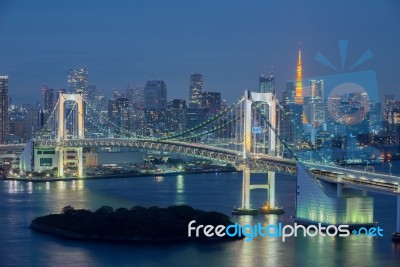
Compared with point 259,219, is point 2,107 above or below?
Result: above

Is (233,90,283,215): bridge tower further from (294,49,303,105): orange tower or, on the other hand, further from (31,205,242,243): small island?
(294,49,303,105): orange tower

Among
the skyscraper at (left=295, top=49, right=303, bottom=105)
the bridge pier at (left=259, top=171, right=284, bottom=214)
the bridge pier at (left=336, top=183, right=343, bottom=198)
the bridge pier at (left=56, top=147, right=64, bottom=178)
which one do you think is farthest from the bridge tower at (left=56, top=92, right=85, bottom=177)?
the bridge pier at (left=336, top=183, right=343, bottom=198)

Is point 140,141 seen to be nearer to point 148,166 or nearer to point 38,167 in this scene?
point 38,167

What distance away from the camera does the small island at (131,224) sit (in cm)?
1080

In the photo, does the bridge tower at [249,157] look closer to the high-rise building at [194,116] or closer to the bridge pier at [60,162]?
the bridge pier at [60,162]

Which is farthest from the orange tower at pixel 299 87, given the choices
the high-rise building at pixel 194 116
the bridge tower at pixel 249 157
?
the bridge tower at pixel 249 157

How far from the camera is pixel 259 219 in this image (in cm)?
1248

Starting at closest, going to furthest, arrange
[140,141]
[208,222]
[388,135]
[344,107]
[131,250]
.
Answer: [131,250] < [208,222] < [140,141] < [344,107] < [388,135]

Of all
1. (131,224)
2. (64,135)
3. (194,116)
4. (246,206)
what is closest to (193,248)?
(131,224)

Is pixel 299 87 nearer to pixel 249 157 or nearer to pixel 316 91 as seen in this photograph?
pixel 316 91

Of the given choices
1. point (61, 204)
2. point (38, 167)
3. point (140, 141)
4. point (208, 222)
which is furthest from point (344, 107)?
point (208, 222)

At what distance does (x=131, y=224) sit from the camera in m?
11.0

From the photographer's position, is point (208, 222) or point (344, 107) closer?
point (208, 222)

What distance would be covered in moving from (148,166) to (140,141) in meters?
6.77
